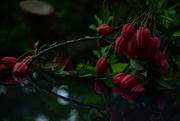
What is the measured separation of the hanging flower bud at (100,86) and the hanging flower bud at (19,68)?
6.6 inches

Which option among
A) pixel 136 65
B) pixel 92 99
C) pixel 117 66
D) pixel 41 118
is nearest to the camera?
pixel 41 118

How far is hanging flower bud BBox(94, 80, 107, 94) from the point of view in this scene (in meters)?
0.60

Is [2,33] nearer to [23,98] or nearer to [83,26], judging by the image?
[83,26]

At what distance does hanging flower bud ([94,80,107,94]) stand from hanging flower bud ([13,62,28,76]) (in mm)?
167

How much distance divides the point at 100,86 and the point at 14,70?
20 centimetres

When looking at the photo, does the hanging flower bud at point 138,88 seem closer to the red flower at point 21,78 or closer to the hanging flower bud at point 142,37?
the hanging flower bud at point 142,37

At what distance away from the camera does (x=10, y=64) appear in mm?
734

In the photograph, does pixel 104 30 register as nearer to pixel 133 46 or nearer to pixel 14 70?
pixel 133 46

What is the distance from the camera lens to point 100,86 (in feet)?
2.11

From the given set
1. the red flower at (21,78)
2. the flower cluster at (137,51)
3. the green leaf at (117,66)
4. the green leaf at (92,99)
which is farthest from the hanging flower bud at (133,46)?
the green leaf at (117,66)

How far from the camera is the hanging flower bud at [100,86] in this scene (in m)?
0.60

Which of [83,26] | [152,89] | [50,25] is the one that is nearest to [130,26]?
[152,89]

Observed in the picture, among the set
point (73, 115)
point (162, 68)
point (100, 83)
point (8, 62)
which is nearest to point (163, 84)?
point (162, 68)

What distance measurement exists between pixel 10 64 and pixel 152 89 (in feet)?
1.11
